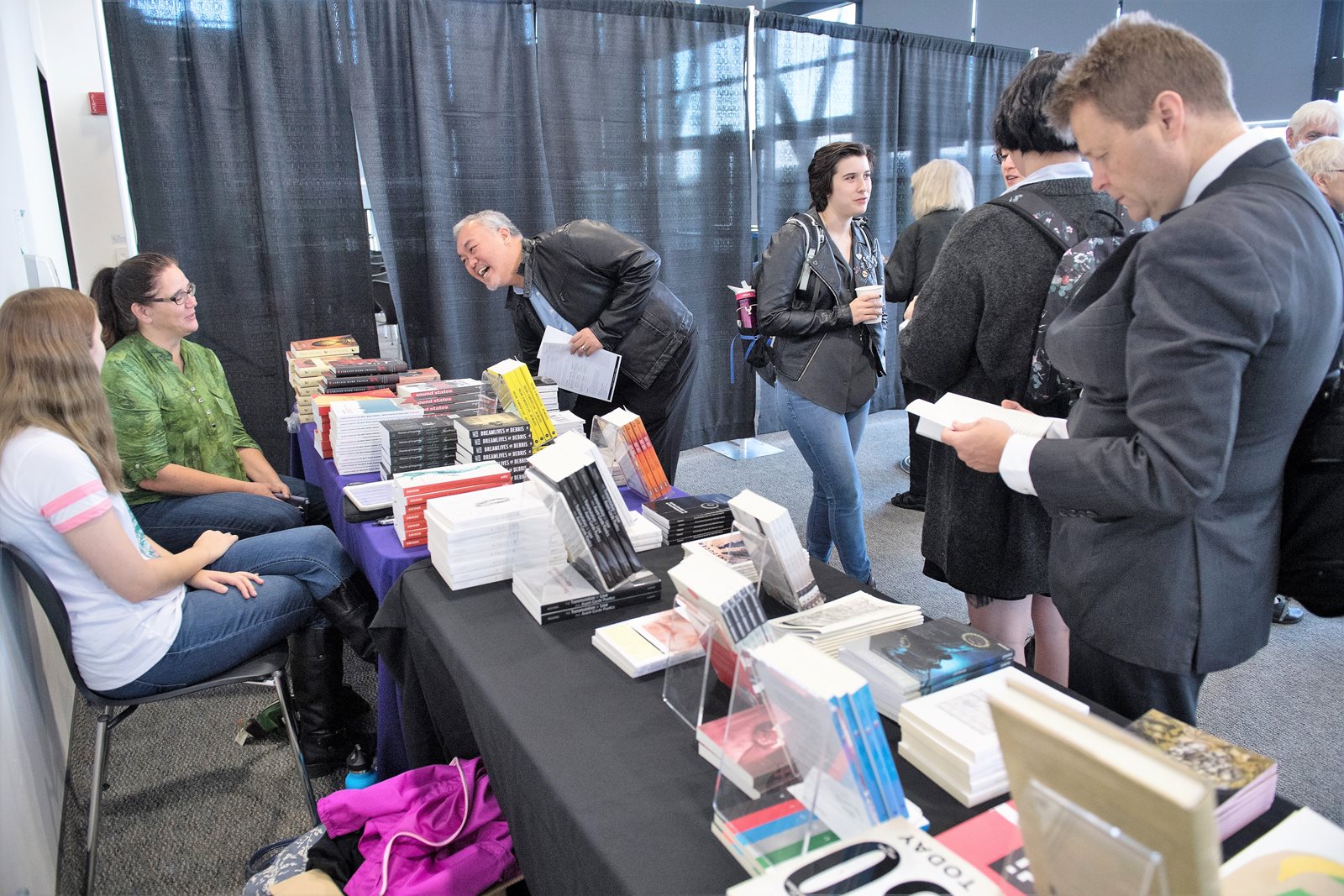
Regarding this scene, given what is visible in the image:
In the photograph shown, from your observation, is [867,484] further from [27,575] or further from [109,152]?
[109,152]

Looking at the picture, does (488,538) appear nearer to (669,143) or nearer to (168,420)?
(168,420)

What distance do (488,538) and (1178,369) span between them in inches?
44.4

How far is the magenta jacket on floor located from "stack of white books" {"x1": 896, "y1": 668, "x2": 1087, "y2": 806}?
0.73 meters

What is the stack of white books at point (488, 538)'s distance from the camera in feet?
4.98

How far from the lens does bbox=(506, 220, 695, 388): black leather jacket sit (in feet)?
9.38

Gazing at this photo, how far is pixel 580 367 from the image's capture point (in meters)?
2.86

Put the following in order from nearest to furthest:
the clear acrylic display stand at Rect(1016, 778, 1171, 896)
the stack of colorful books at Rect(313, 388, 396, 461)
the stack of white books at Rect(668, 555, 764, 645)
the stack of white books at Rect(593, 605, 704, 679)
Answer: the clear acrylic display stand at Rect(1016, 778, 1171, 896), the stack of white books at Rect(668, 555, 764, 645), the stack of white books at Rect(593, 605, 704, 679), the stack of colorful books at Rect(313, 388, 396, 461)

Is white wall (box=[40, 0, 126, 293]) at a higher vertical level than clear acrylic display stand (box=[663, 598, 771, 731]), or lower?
higher

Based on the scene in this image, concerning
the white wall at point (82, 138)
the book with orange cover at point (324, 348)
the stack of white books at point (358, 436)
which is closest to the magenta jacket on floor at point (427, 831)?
the stack of white books at point (358, 436)

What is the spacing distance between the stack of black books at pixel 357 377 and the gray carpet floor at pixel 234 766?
3.11ft

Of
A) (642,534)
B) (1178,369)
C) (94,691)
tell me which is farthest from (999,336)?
(94,691)

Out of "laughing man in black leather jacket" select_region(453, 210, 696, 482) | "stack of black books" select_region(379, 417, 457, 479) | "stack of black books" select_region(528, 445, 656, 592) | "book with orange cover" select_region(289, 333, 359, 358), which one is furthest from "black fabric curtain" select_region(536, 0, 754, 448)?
"stack of black books" select_region(528, 445, 656, 592)

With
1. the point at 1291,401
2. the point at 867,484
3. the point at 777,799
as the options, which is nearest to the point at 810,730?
the point at 777,799

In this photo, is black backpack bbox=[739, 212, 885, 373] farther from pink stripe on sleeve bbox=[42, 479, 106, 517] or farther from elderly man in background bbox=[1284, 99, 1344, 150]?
pink stripe on sleeve bbox=[42, 479, 106, 517]
